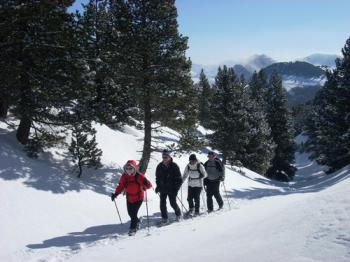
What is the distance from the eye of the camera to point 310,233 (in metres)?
6.52

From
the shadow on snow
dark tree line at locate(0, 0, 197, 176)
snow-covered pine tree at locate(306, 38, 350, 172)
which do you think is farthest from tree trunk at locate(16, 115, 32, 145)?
snow-covered pine tree at locate(306, 38, 350, 172)

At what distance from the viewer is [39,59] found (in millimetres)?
14602

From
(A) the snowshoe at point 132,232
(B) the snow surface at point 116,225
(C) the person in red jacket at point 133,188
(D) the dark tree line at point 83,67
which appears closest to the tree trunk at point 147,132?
(D) the dark tree line at point 83,67

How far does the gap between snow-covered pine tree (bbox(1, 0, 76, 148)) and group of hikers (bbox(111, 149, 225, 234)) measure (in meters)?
5.69

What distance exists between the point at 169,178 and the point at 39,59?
22.5ft

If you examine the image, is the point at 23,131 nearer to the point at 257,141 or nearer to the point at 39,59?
the point at 39,59

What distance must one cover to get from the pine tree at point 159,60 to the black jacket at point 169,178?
556 centimetres

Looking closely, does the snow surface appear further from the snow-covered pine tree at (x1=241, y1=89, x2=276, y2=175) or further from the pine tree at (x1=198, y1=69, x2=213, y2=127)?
the pine tree at (x1=198, y1=69, x2=213, y2=127)

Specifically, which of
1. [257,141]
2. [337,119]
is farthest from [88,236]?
[257,141]

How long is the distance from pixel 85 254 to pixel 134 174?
3.22 m

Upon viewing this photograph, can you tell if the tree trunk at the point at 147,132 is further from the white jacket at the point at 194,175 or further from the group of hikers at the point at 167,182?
the white jacket at the point at 194,175

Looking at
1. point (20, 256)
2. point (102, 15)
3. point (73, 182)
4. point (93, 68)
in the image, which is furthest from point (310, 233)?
point (102, 15)

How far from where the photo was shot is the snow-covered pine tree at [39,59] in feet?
47.0

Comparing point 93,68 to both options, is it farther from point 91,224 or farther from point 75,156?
point 91,224
